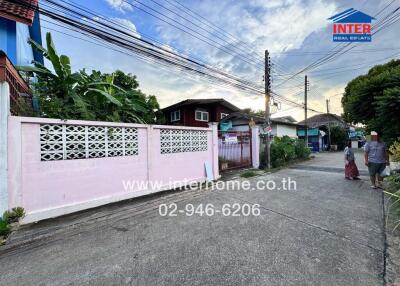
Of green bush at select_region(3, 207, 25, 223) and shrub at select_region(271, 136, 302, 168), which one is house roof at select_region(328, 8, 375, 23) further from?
green bush at select_region(3, 207, 25, 223)

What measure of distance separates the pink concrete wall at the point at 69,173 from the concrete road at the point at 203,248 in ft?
1.25

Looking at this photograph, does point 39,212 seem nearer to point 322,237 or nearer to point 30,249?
point 30,249

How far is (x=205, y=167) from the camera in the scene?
23.5ft

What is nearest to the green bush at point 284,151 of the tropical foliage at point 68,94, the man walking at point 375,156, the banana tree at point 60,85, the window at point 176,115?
the man walking at point 375,156

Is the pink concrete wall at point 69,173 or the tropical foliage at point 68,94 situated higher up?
the tropical foliage at point 68,94

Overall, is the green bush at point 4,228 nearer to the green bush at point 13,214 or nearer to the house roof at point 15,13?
the green bush at point 13,214

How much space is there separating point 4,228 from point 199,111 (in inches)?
628

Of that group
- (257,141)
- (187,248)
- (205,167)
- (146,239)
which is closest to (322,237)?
(187,248)

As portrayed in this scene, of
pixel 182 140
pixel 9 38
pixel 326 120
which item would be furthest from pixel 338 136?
pixel 9 38

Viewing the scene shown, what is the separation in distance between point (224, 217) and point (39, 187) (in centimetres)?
368

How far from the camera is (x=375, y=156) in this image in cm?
581

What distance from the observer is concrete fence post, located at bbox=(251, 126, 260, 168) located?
10039mm

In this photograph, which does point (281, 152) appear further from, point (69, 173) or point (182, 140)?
point (69, 173)

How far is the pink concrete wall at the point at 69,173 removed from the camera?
11.6 feet
